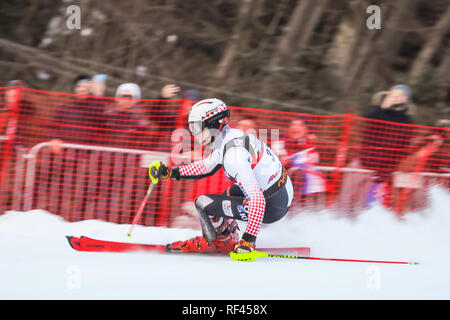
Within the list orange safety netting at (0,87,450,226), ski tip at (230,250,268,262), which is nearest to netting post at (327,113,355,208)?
orange safety netting at (0,87,450,226)

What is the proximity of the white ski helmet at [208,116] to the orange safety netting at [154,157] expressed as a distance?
5.05 ft

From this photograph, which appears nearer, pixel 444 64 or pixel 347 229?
pixel 347 229

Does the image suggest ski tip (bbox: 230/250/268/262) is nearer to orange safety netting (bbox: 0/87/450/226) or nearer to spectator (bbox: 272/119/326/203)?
orange safety netting (bbox: 0/87/450/226)

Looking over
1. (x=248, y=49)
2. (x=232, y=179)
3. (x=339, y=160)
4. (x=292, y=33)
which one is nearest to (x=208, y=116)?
(x=232, y=179)

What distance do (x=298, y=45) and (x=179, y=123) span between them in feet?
17.3

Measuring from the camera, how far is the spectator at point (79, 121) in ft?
18.9

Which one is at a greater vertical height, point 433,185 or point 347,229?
point 433,185

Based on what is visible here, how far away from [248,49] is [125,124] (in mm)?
5604

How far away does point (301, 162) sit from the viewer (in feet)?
19.7

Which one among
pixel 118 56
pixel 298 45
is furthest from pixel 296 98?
pixel 118 56

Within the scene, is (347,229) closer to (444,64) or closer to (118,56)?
(444,64)

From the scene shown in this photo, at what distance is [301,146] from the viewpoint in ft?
19.7

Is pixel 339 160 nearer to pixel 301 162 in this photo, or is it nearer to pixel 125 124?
pixel 301 162
